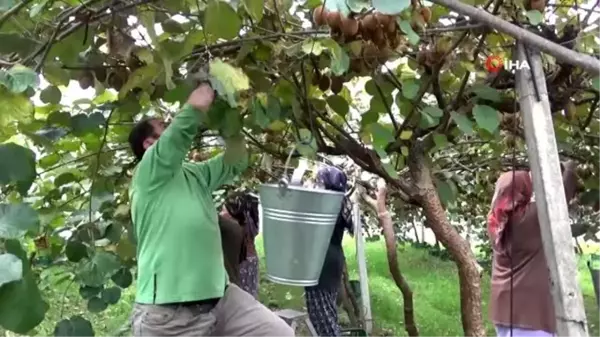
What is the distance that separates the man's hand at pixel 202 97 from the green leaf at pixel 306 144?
254mm

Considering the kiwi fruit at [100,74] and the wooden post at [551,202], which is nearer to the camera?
the wooden post at [551,202]

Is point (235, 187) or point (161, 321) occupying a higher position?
point (235, 187)

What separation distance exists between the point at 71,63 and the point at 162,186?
2.20 feet

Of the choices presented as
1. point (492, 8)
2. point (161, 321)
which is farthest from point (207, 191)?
point (492, 8)

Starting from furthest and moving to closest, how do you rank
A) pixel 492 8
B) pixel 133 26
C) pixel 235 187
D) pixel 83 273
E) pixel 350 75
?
pixel 235 187
pixel 83 273
pixel 350 75
pixel 492 8
pixel 133 26

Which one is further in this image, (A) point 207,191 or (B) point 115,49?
(A) point 207,191

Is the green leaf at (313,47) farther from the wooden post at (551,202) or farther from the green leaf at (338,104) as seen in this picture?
the green leaf at (338,104)

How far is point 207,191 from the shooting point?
2.29 meters

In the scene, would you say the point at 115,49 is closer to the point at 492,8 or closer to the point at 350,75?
the point at 350,75

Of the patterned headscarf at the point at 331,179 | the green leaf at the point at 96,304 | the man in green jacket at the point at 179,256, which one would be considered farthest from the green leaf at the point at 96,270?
the patterned headscarf at the point at 331,179

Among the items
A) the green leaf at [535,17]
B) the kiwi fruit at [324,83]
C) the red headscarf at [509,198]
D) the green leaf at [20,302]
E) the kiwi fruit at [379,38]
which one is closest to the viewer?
the green leaf at [20,302]

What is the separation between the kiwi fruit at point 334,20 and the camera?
4.95 ft

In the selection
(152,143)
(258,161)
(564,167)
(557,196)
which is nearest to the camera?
(557,196)

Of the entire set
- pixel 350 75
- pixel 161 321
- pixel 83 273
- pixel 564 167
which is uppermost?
pixel 350 75
